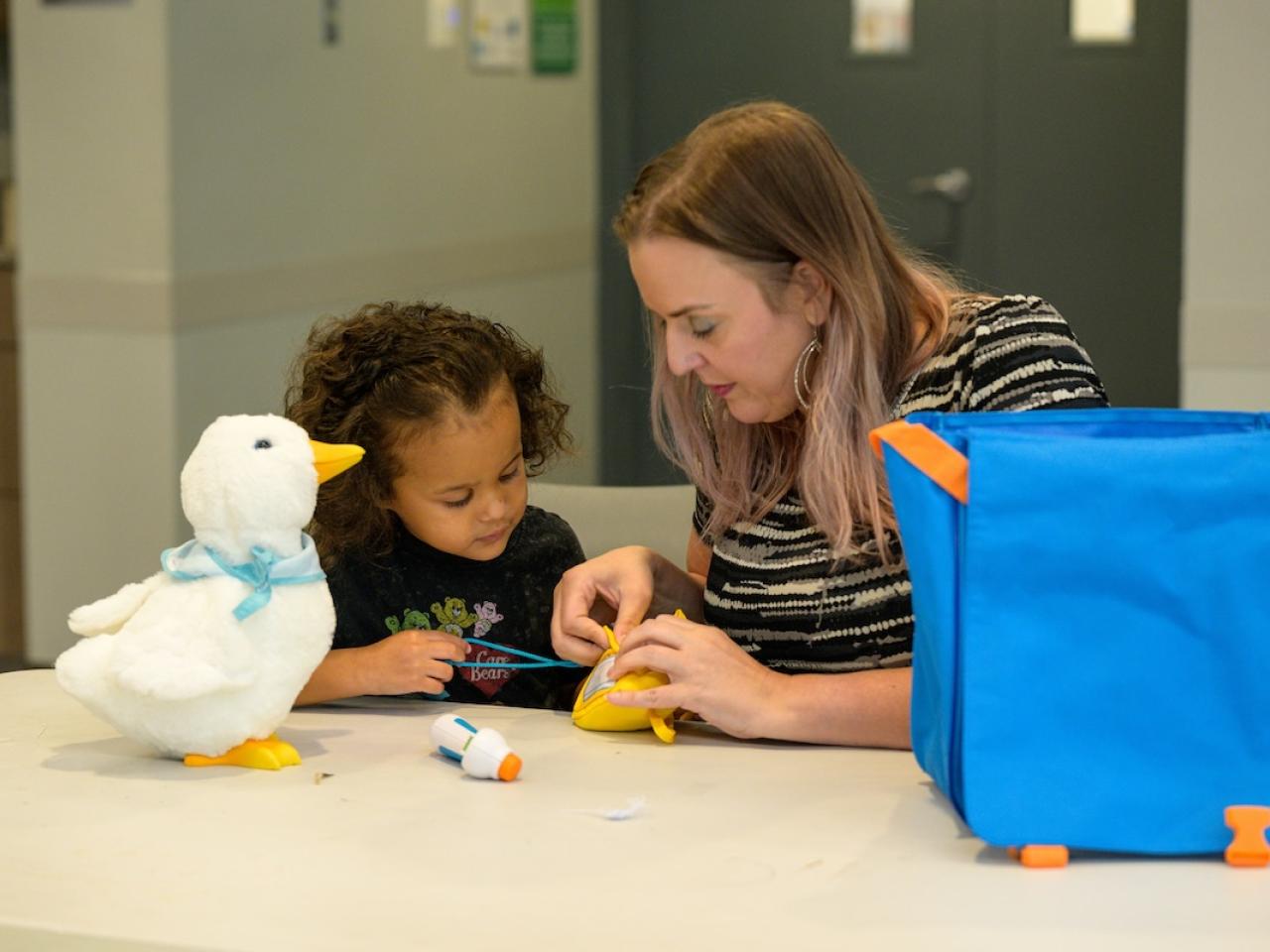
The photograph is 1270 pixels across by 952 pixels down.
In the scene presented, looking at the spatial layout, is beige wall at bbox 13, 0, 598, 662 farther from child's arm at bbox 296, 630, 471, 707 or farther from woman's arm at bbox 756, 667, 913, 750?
woman's arm at bbox 756, 667, 913, 750

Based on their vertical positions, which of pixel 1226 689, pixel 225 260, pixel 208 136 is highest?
pixel 208 136

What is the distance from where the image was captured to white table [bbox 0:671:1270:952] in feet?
3.34

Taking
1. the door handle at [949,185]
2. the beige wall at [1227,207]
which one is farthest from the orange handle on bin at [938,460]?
the door handle at [949,185]

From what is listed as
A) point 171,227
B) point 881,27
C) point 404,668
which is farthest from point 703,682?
point 881,27

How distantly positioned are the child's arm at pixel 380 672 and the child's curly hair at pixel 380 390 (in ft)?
0.79

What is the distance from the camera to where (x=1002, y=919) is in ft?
3.38

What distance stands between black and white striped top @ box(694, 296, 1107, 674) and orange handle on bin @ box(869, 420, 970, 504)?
1.24 ft

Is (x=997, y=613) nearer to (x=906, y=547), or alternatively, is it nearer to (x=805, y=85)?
(x=906, y=547)

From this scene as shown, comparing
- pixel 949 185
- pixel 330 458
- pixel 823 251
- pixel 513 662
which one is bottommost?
pixel 513 662

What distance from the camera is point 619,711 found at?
1.47 m

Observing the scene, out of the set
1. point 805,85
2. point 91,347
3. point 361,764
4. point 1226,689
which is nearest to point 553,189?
point 805,85

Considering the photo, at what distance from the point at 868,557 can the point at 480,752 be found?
0.44 m

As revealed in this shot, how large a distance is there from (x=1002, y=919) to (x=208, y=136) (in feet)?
10.0

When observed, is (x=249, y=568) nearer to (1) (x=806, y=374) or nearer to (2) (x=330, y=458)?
(2) (x=330, y=458)
